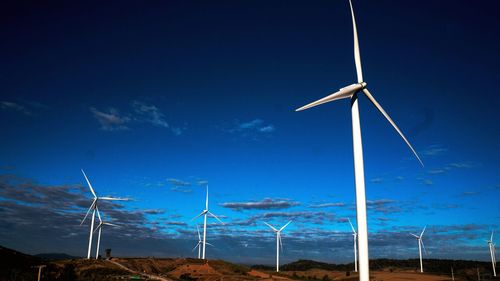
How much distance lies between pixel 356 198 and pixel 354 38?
20489 millimetres

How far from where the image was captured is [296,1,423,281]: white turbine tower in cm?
2879

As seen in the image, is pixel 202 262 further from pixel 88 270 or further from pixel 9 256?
pixel 9 256

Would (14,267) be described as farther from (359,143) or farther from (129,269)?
(359,143)

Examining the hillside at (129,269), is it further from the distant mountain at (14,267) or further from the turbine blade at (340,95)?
the turbine blade at (340,95)

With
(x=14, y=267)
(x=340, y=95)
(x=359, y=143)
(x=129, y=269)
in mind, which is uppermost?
(x=340, y=95)

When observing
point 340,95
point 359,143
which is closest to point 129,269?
point 340,95

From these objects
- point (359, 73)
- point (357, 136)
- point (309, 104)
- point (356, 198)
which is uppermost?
point (359, 73)

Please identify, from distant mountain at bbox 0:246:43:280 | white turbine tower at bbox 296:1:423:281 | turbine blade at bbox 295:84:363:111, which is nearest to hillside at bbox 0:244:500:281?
distant mountain at bbox 0:246:43:280

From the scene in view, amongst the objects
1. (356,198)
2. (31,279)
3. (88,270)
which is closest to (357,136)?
(356,198)

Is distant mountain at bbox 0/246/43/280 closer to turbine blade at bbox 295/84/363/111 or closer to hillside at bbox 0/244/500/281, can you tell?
hillside at bbox 0/244/500/281

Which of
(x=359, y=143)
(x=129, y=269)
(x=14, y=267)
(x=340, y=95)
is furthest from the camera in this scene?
(x=129, y=269)

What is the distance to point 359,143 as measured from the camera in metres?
32.8

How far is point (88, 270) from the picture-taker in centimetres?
8406

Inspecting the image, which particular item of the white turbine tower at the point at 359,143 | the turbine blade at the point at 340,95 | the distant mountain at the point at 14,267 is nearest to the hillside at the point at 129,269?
the distant mountain at the point at 14,267
